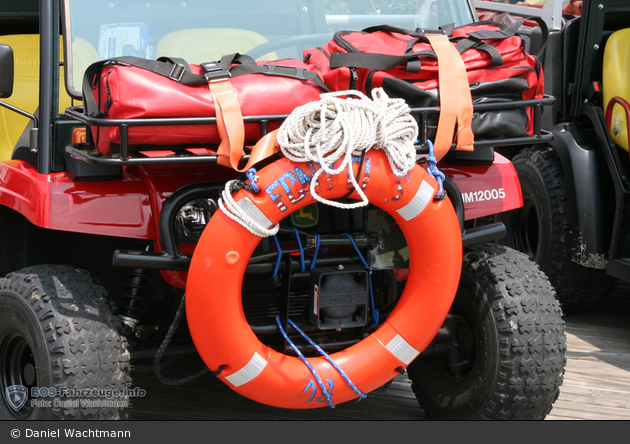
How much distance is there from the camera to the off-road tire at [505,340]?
249 cm

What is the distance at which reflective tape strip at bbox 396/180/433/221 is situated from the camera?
2199 millimetres

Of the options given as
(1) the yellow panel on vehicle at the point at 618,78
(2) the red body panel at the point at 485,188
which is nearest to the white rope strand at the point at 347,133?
(2) the red body panel at the point at 485,188

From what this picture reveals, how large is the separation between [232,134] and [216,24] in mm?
991

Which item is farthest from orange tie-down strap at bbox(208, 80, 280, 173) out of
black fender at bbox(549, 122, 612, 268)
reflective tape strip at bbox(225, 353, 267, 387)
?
black fender at bbox(549, 122, 612, 268)

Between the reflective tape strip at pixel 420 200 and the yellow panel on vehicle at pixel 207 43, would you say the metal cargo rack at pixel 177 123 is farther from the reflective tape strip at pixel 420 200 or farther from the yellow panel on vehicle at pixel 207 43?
the yellow panel on vehicle at pixel 207 43

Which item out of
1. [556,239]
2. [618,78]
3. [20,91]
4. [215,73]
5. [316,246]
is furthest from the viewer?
[556,239]

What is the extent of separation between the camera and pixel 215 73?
2148 mm

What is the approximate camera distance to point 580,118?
4160 mm

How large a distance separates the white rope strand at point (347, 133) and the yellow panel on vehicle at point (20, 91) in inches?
89.0

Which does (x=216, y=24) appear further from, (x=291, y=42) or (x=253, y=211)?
(x=253, y=211)

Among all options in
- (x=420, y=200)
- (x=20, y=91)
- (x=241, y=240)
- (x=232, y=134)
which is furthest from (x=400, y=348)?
(x=20, y=91)

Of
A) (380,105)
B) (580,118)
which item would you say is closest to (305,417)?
(380,105)

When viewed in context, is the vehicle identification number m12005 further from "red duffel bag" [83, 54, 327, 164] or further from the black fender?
the black fender

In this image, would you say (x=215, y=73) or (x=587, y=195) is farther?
(x=587, y=195)
